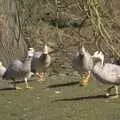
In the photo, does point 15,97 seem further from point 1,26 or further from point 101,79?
point 1,26

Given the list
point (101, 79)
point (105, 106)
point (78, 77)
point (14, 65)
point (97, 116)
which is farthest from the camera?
point (78, 77)

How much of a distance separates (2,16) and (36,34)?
2.98 m

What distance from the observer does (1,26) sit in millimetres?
13336

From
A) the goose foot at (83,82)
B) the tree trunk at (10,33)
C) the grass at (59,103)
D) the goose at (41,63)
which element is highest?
the tree trunk at (10,33)

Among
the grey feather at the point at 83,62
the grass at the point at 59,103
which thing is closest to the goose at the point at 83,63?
the grey feather at the point at 83,62

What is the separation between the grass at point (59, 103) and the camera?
917cm

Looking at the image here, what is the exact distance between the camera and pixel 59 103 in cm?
1002

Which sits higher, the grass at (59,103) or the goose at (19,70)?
the goose at (19,70)

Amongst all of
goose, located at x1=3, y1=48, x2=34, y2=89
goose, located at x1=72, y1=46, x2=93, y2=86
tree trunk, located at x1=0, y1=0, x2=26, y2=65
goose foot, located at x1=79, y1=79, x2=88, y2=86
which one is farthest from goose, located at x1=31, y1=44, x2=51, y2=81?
goose foot, located at x1=79, y1=79, x2=88, y2=86

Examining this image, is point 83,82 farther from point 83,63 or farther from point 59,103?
point 59,103

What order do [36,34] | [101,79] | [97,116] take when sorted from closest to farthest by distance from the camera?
[97,116] → [101,79] → [36,34]

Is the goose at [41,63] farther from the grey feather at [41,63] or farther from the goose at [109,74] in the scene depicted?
the goose at [109,74]

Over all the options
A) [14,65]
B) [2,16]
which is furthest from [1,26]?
[14,65]

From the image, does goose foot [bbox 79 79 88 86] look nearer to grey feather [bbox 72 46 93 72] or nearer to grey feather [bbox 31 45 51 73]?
grey feather [bbox 72 46 93 72]
